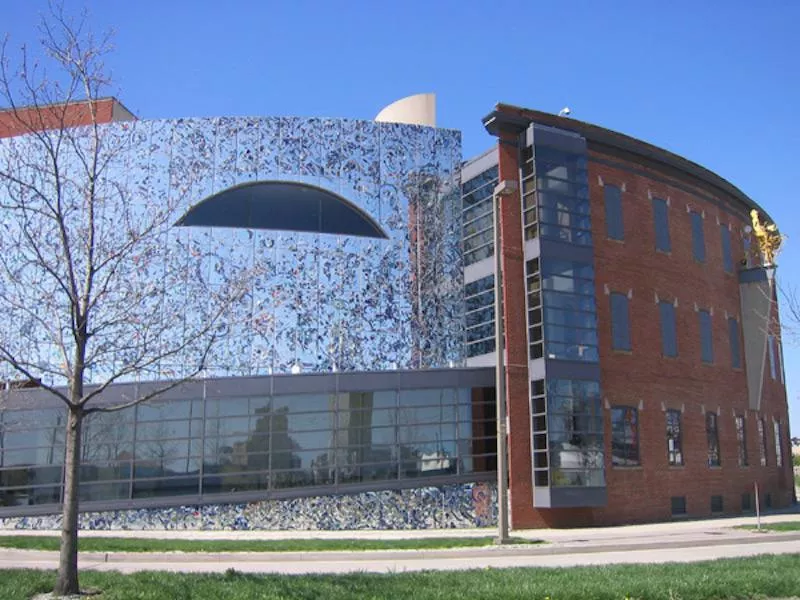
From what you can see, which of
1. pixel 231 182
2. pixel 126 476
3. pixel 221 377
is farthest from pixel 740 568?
pixel 231 182

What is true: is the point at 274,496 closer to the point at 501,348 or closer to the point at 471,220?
the point at 501,348

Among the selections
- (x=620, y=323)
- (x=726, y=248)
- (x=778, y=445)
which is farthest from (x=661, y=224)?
(x=778, y=445)

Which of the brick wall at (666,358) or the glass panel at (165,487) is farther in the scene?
the brick wall at (666,358)

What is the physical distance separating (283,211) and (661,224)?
14.4 metres

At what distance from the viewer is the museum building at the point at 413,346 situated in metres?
25.6

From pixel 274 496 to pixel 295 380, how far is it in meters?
3.60

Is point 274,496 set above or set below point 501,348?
below

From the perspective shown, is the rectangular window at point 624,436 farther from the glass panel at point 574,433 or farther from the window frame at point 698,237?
the window frame at point 698,237

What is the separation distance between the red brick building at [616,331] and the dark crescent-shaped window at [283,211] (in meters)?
4.27

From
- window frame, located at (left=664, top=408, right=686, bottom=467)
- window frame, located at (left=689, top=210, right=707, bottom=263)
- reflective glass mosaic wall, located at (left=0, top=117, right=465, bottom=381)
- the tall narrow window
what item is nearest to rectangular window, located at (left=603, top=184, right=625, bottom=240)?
window frame, located at (left=689, top=210, right=707, bottom=263)

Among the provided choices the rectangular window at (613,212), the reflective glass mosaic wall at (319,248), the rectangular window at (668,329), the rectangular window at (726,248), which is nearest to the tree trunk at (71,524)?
the reflective glass mosaic wall at (319,248)

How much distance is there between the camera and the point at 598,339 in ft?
91.0

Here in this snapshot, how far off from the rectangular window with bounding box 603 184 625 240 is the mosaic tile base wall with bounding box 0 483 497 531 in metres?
10.2

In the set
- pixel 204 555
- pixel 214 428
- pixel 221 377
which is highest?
pixel 221 377
